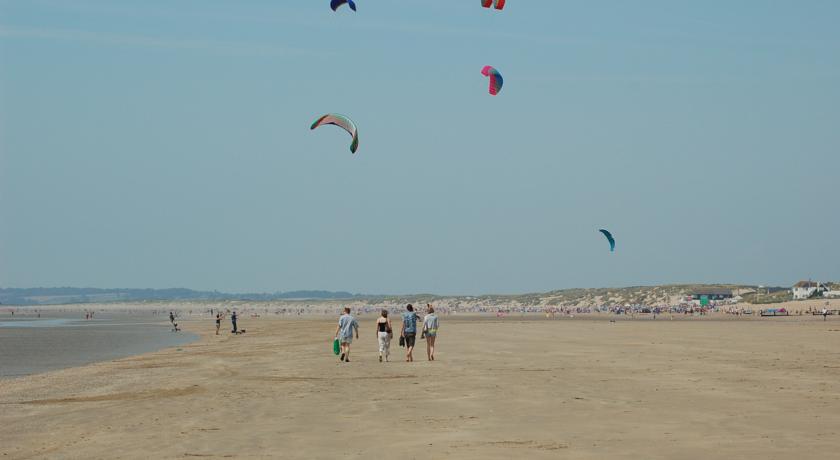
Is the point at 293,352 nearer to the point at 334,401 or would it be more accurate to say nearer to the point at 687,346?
A: the point at 687,346

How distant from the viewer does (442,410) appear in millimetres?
12719

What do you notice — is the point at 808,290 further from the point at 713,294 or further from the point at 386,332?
the point at 386,332

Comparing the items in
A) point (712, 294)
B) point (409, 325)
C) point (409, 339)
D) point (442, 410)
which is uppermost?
point (712, 294)

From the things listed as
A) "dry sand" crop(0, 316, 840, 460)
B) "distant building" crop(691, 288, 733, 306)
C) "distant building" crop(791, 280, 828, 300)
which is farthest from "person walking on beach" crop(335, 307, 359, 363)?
"distant building" crop(691, 288, 733, 306)

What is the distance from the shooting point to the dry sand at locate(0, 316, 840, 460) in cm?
955

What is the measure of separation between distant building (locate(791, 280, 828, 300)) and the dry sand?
109082 mm

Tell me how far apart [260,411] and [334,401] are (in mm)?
1502

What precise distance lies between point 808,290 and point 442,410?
12582 cm

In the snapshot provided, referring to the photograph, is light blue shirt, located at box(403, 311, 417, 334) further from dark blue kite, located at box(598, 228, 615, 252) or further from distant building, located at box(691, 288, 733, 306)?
distant building, located at box(691, 288, 733, 306)

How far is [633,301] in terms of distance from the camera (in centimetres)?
15075

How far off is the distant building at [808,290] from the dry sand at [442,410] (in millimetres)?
109082

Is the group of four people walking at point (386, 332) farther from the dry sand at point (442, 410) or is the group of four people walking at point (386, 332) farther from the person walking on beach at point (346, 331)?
the dry sand at point (442, 410)

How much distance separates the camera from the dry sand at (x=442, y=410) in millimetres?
9555

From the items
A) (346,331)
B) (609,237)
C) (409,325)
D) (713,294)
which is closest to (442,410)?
(409,325)
